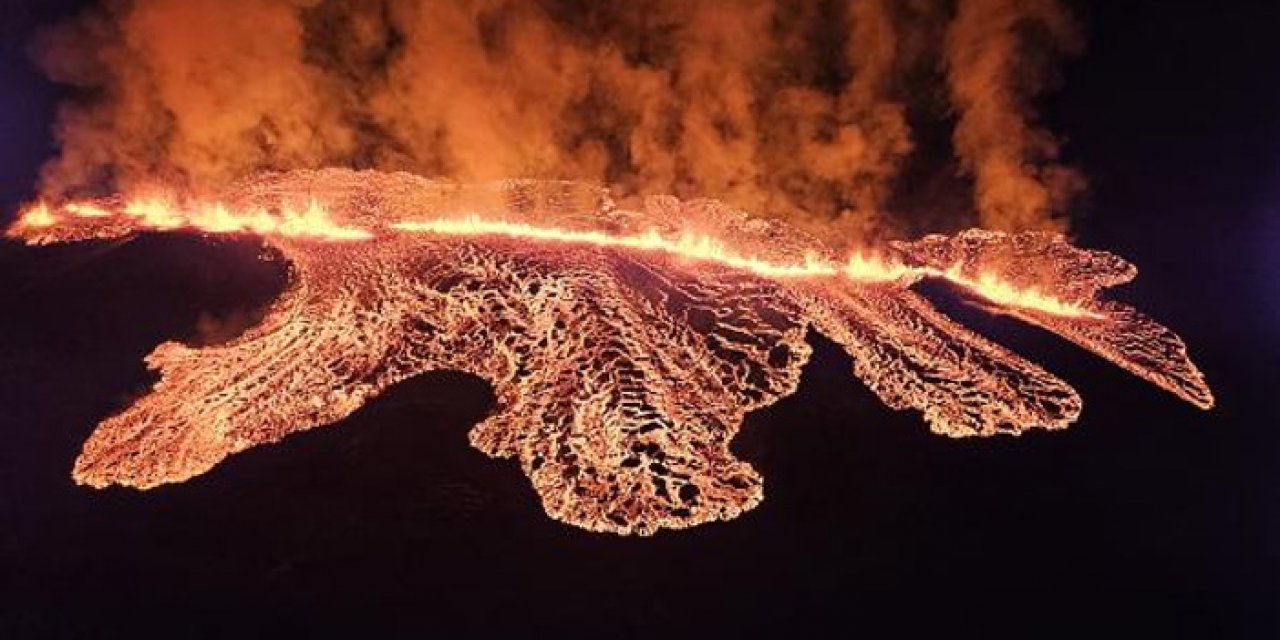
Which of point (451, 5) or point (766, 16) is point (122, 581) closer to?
point (451, 5)

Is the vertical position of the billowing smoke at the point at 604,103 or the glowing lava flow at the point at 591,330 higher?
the billowing smoke at the point at 604,103

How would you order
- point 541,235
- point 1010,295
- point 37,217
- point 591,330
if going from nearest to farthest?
point 591,330 → point 1010,295 → point 541,235 → point 37,217

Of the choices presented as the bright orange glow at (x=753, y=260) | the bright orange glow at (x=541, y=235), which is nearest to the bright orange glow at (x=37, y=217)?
the bright orange glow at (x=541, y=235)

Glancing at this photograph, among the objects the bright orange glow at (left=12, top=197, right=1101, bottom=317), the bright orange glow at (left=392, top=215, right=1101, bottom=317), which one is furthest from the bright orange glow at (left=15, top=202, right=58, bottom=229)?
the bright orange glow at (left=392, top=215, right=1101, bottom=317)

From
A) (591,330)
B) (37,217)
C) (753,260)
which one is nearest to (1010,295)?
(753,260)

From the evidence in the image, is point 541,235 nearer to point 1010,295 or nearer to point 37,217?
point 1010,295

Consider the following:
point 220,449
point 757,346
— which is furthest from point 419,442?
point 757,346

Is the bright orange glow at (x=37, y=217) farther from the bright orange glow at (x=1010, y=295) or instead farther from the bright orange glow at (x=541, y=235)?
the bright orange glow at (x=1010, y=295)

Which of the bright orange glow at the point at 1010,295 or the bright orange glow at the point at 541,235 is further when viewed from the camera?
the bright orange glow at the point at 541,235
